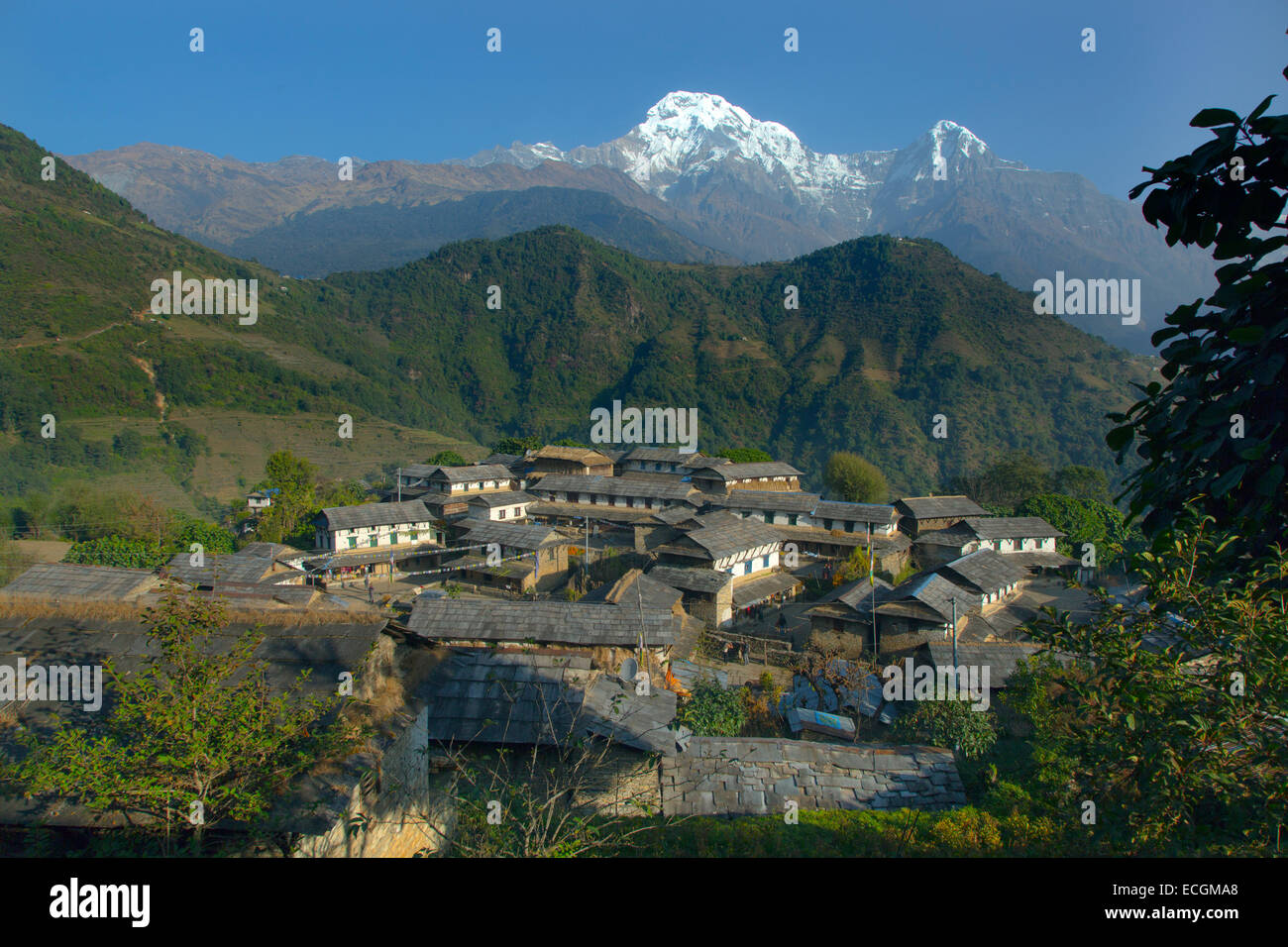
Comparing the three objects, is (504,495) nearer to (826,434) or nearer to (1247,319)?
(1247,319)

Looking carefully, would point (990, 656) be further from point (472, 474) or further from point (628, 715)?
point (472, 474)

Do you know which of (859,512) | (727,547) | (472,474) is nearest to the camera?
(727,547)

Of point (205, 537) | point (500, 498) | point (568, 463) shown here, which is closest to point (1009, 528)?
point (500, 498)

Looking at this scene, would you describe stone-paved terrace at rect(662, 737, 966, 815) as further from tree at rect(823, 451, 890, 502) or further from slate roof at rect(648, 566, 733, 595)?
tree at rect(823, 451, 890, 502)

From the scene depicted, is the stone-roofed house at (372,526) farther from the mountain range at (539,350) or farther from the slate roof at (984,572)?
the slate roof at (984,572)

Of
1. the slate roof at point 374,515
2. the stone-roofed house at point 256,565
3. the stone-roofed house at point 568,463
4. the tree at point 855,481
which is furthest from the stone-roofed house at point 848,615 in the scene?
the stone-roofed house at point 568,463

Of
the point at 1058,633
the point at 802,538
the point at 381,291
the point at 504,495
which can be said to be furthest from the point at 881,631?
the point at 381,291
